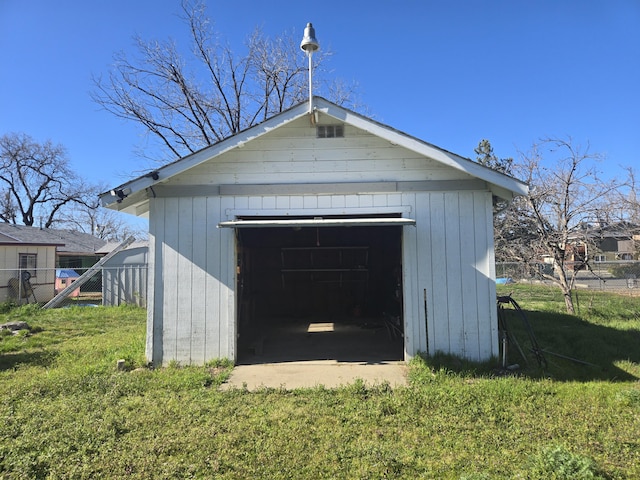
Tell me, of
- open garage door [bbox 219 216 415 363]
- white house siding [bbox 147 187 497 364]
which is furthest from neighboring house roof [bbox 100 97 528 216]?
open garage door [bbox 219 216 415 363]

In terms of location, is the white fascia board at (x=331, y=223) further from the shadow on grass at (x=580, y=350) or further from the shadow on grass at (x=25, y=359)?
the shadow on grass at (x=25, y=359)

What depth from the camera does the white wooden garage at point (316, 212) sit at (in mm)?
5863

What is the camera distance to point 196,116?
706 inches

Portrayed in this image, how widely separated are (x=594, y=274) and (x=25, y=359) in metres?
14.1

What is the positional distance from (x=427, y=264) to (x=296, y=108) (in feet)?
10.0

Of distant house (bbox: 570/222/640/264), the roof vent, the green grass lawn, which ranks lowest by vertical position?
the green grass lawn

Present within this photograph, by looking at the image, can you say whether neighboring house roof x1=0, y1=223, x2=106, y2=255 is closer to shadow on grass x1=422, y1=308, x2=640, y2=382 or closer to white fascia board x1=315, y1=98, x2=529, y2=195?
white fascia board x1=315, y1=98, x2=529, y2=195

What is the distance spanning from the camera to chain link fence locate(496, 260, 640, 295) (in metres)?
10.7

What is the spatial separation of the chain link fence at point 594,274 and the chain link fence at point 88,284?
12355 mm

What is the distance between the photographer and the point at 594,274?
11.7 meters

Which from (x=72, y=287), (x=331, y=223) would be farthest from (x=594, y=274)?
(x=72, y=287)

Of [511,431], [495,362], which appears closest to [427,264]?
[495,362]

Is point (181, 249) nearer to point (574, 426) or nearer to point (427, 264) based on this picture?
point (427, 264)

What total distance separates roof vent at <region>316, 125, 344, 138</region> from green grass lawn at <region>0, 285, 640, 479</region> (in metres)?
3.63
